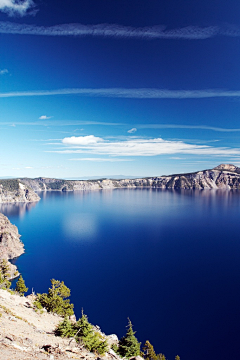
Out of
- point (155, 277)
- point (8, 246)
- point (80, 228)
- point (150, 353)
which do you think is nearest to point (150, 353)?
point (150, 353)

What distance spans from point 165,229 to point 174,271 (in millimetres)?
65794

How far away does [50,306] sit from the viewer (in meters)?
44.5

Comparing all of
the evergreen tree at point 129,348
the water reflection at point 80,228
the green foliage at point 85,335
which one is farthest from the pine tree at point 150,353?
the water reflection at point 80,228

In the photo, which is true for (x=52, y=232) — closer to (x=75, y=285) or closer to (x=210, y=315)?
(x=75, y=285)

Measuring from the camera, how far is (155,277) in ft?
255

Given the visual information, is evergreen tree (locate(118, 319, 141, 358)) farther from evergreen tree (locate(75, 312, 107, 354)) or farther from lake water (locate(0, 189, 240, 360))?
lake water (locate(0, 189, 240, 360))

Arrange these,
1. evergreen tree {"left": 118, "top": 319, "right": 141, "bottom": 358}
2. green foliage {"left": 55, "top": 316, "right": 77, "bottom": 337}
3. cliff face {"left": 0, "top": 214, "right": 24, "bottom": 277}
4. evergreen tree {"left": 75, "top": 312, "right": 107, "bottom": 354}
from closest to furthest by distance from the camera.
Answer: evergreen tree {"left": 75, "top": 312, "right": 107, "bottom": 354}
green foliage {"left": 55, "top": 316, "right": 77, "bottom": 337}
evergreen tree {"left": 118, "top": 319, "right": 141, "bottom": 358}
cliff face {"left": 0, "top": 214, "right": 24, "bottom": 277}

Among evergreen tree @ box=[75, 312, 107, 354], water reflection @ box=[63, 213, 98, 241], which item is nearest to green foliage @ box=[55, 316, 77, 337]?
evergreen tree @ box=[75, 312, 107, 354]

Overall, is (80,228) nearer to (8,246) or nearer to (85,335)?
(8,246)

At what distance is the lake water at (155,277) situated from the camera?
169 ft

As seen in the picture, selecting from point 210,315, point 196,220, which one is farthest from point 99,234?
point 210,315

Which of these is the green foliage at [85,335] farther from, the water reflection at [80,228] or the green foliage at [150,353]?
the water reflection at [80,228]

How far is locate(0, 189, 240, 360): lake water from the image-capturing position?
51.4 metres

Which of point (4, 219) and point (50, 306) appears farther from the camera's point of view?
point (4, 219)
